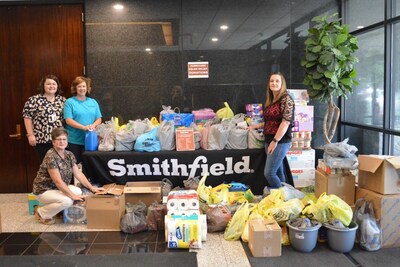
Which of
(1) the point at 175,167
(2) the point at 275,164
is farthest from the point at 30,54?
(2) the point at 275,164

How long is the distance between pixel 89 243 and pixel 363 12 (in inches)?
165

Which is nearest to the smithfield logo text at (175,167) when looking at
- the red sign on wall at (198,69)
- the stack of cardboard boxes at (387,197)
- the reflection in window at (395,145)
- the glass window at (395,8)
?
the red sign on wall at (198,69)

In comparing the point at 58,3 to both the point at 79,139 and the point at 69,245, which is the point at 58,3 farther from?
the point at 69,245

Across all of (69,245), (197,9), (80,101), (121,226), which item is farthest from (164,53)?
(69,245)

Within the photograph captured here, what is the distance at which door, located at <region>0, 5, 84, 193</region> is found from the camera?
16.0 ft

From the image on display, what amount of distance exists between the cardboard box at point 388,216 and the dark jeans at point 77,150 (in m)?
3.14

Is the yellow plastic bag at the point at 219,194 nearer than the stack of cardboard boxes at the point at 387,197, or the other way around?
the stack of cardboard boxes at the point at 387,197

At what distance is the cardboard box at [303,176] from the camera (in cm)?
465

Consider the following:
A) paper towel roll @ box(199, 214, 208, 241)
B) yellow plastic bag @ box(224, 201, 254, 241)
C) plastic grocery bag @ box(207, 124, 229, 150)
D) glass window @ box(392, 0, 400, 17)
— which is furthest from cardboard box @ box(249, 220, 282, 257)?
glass window @ box(392, 0, 400, 17)

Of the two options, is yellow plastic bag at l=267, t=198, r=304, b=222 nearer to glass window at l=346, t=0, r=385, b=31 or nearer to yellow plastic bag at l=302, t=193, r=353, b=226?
yellow plastic bag at l=302, t=193, r=353, b=226

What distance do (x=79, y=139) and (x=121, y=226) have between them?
1.31 m

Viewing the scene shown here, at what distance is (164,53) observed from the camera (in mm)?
4984

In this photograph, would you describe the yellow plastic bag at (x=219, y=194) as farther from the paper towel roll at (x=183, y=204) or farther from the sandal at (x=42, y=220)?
the sandal at (x=42, y=220)

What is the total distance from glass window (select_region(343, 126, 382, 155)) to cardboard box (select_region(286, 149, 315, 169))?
709 mm
